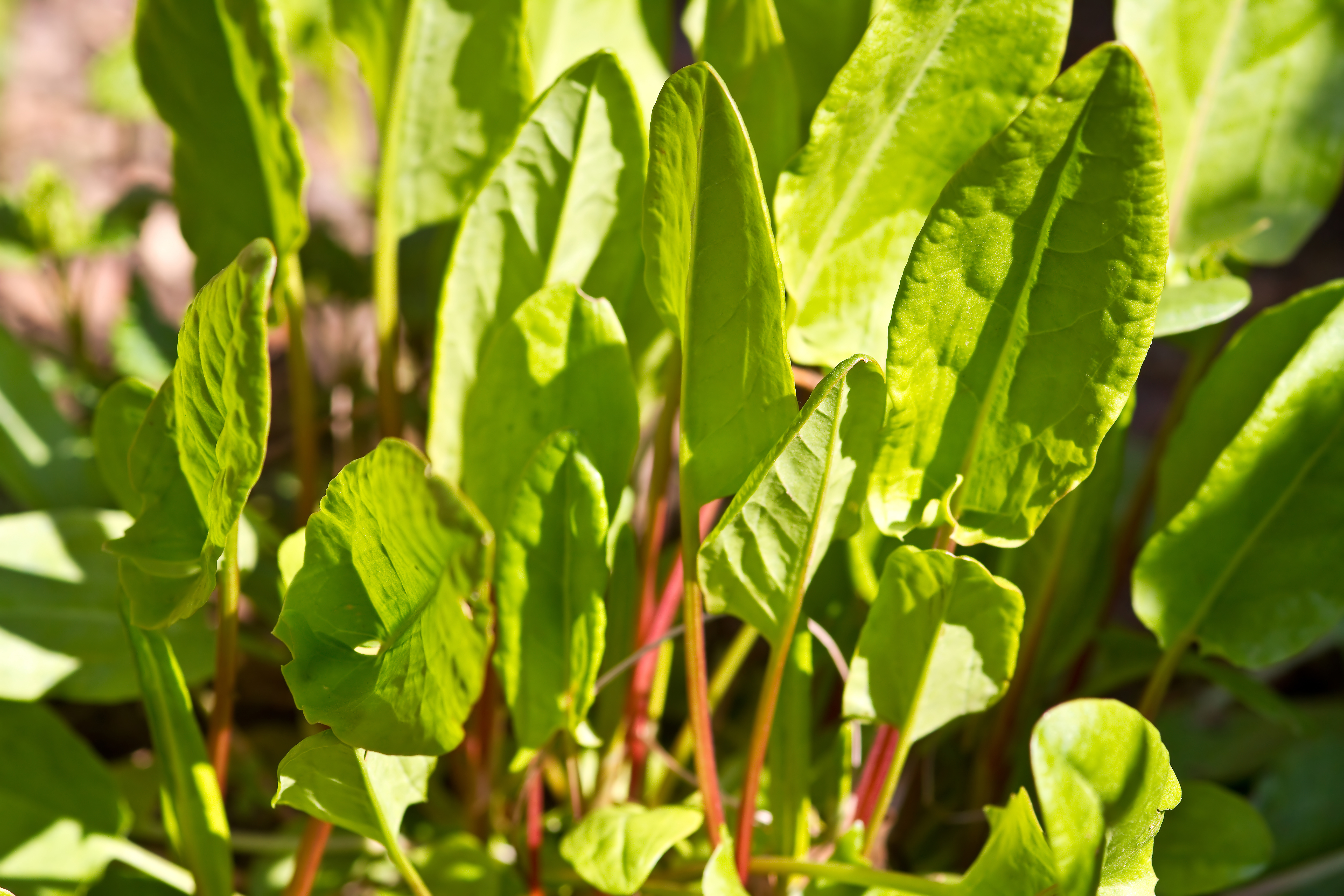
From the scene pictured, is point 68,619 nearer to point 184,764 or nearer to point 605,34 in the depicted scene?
point 184,764

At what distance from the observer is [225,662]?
52cm

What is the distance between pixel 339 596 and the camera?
0.40m

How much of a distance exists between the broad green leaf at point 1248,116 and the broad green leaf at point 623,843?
0.48 metres

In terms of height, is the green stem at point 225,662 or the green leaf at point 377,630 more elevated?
the green leaf at point 377,630

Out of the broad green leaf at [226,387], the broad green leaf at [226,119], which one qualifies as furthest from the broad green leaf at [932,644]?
the broad green leaf at [226,119]

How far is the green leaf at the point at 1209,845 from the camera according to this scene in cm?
55

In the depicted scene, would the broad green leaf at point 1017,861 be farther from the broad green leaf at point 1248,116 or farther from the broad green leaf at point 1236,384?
the broad green leaf at point 1248,116

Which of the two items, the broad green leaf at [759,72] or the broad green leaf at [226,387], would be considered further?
the broad green leaf at [759,72]

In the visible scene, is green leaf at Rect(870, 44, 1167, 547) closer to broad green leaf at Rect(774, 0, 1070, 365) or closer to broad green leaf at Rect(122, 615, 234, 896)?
broad green leaf at Rect(774, 0, 1070, 365)

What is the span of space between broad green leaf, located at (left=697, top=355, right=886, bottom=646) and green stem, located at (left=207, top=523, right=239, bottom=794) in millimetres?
220

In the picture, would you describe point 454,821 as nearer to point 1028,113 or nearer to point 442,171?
point 442,171

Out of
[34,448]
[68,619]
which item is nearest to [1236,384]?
[68,619]

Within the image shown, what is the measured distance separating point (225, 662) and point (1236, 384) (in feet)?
1.79

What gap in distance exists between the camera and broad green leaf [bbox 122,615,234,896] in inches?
18.8
